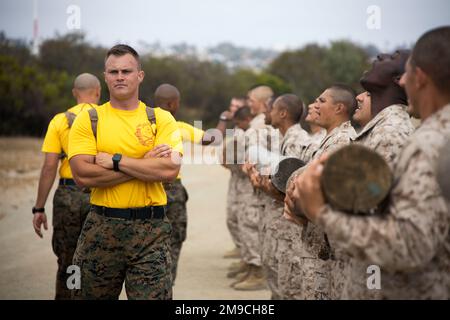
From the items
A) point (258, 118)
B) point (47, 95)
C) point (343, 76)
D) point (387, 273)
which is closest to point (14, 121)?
point (47, 95)

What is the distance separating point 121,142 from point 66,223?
7.61 ft

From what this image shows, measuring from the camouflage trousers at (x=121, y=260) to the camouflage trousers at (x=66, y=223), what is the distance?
6.73 feet

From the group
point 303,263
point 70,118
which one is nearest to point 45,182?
point 70,118

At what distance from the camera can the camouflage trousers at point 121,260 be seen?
448 cm

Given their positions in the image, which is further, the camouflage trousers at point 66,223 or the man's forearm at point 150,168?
the camouflage trousers at point 66,223

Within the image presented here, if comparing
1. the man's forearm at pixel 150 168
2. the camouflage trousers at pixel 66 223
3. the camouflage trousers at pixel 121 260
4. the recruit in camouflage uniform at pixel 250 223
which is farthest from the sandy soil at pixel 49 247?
the man's forearm at pixel 150 168

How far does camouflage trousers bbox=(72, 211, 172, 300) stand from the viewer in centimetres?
448

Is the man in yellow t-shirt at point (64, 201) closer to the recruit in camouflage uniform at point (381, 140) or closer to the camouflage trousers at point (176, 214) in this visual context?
the camouflage trousers at point (176, 214)

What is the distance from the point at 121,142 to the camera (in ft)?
15.0

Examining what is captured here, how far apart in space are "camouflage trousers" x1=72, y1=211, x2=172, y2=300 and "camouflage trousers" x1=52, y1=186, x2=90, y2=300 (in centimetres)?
205

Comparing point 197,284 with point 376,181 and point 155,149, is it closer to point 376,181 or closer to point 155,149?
point 155,149

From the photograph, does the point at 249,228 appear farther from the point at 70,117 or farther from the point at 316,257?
the point at 316,257


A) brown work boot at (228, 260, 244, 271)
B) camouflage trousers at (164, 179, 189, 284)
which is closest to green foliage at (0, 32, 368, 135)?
brown work boot at (228, 260, 244, 271)

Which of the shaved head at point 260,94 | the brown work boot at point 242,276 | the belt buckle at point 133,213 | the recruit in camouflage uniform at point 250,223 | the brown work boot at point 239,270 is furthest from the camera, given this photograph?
the shaved head at point 260,94
